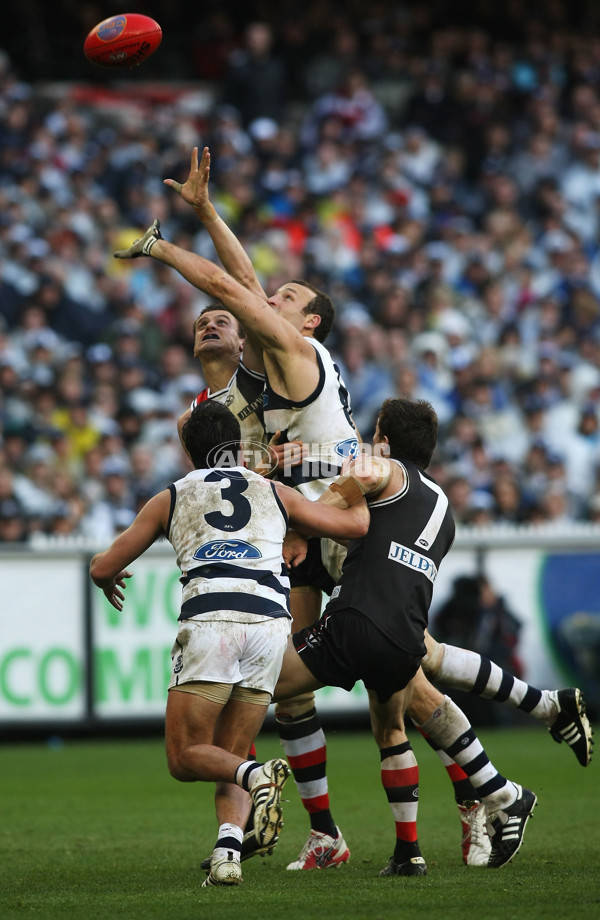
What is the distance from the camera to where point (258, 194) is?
56.7 feet

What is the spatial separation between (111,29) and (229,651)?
3.72 meters

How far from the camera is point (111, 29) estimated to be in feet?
24.5

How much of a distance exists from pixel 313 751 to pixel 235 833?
1177 millimetres

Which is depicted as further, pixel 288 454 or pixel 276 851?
pixel 276 851

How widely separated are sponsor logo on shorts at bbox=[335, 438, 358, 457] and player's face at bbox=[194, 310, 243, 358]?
3.29 feet

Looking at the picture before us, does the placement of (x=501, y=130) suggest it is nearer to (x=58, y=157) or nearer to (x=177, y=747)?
(x=58, y=157)

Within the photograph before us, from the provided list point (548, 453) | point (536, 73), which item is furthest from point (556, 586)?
point (536, 73)

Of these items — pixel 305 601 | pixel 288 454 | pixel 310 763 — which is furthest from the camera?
pixel 305 601

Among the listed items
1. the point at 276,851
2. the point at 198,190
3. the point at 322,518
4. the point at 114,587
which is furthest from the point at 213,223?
the point at 276,851

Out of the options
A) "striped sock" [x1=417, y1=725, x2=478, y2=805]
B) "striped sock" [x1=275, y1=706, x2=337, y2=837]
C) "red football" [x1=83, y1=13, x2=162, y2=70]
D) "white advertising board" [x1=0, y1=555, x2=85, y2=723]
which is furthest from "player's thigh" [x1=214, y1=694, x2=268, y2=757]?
"white advertising board" [x1=0, y1=555, x2=85, y2=723]

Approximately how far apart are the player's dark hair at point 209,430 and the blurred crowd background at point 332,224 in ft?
22.2

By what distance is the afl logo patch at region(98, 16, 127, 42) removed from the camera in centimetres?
744

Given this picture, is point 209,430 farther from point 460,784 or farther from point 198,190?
point 460,784

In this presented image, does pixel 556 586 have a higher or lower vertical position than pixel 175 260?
lower
